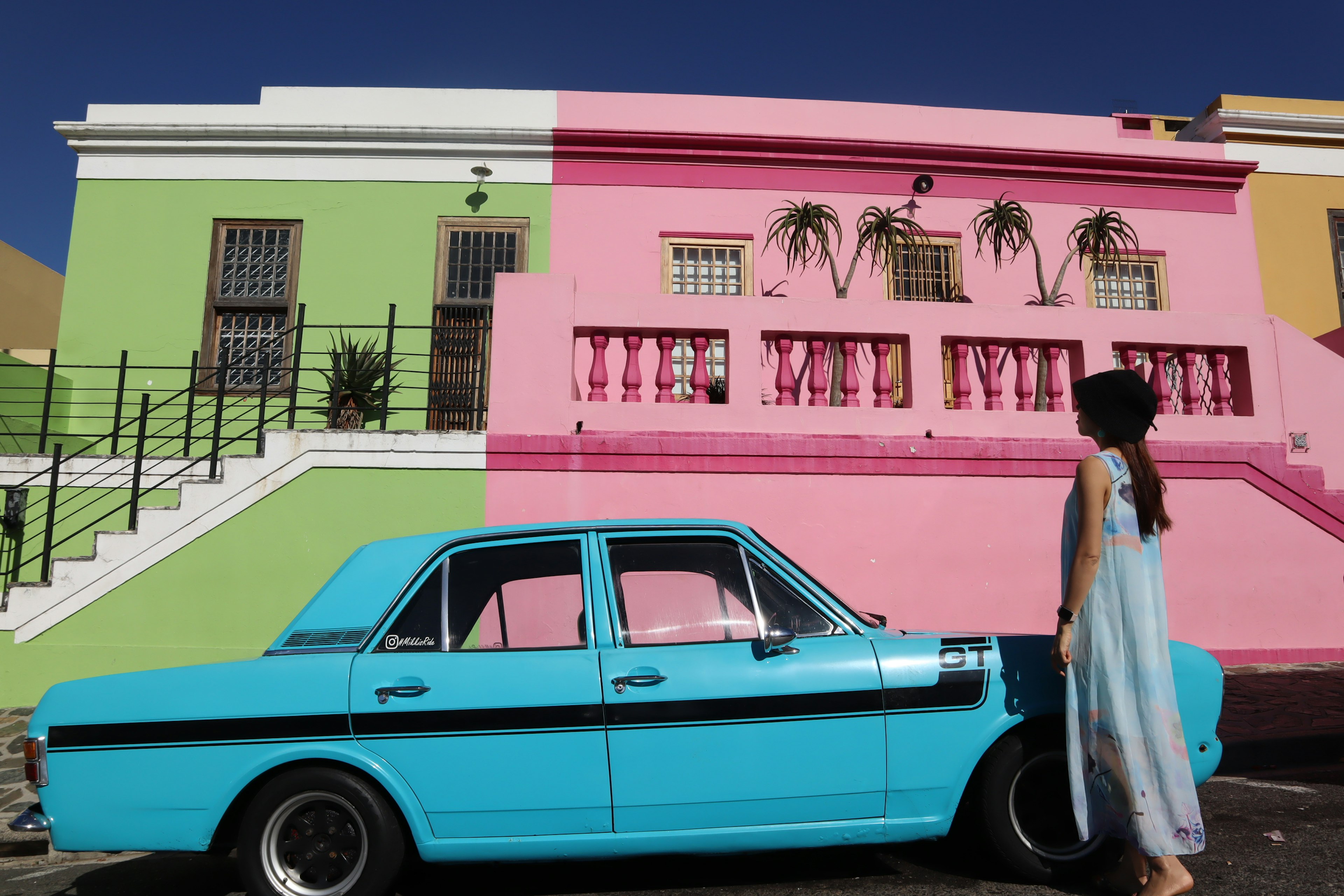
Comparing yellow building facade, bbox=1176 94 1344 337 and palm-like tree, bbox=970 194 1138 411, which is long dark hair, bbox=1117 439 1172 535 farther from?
yellow building facade, bbox=1176 94 1344 337

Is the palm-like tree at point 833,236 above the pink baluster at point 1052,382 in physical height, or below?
above

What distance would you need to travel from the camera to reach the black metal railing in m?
7.86

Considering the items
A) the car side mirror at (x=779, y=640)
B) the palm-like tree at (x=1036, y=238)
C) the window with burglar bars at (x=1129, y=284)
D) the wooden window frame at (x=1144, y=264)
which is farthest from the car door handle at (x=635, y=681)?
the window with burglar bars at (x=1129, y=284)

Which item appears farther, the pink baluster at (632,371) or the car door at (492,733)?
the pink baluster at (632,371)

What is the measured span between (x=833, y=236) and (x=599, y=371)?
4.97m

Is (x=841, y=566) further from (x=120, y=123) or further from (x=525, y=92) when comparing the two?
(x=120, y=123)

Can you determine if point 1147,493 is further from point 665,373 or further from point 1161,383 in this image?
point 1161,383

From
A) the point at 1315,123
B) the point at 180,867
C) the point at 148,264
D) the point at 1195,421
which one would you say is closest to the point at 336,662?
the point at 180,867

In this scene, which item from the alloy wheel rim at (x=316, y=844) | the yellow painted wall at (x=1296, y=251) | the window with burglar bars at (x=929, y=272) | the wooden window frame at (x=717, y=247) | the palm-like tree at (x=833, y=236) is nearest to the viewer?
the alloy wheel rim at (x=316, y=844)

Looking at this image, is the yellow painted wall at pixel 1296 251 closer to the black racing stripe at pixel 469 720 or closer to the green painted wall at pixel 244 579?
the green painted wall at pixel 244 579

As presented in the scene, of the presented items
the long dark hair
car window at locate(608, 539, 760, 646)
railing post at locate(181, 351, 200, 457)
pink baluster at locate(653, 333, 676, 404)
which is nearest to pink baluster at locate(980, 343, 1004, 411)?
pink baluster at locate(653, 333, 676, 404)

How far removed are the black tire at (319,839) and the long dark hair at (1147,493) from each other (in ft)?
9.97

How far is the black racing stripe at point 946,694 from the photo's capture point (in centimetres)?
330

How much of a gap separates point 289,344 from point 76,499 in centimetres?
300
